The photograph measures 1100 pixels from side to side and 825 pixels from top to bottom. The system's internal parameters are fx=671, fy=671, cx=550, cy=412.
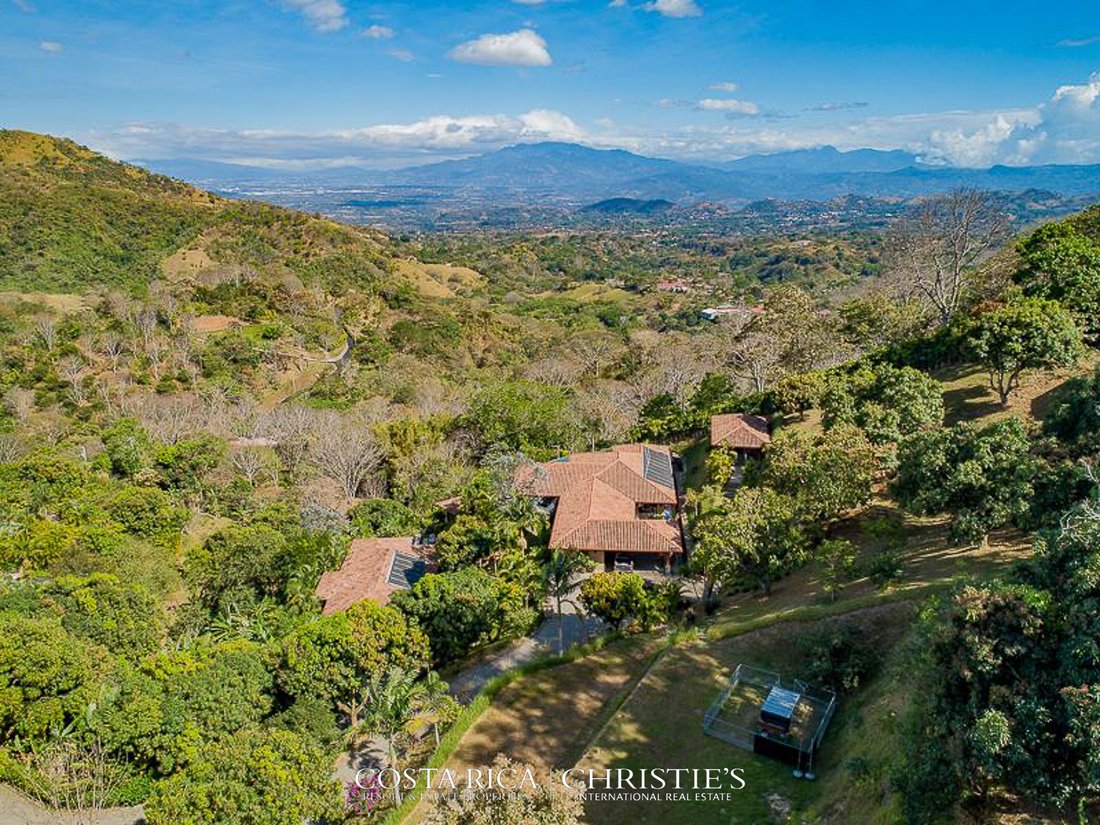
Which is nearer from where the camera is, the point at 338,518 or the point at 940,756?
the point at 940,756

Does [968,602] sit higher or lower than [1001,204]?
lower

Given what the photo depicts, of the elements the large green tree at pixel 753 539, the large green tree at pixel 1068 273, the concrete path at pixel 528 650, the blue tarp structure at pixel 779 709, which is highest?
the large green tree at pixel 1068 273

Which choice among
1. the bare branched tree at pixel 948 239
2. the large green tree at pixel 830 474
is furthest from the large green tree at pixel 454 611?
the bare branched tree at pixel 948 239

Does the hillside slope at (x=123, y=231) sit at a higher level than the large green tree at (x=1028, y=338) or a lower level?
higher

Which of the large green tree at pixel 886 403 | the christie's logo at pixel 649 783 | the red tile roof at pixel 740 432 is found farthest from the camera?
the red tile roof at pixel 740 432

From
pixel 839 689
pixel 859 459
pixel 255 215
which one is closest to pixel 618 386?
pixel 859 459

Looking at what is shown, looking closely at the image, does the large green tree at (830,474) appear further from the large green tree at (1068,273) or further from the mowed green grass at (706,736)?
the large green tree at (1068,273)

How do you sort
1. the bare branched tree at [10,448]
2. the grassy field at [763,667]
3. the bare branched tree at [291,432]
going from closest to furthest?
the grassy field at [763,667]
the bare branched tree at [10,448]
the bare branched tree at [291,432]

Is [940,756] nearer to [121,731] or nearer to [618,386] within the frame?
[121,731]

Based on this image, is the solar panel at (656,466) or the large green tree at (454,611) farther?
the solar panel at (656,466)
